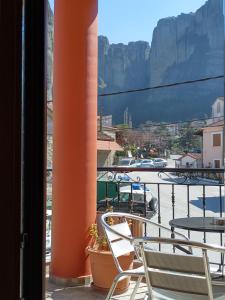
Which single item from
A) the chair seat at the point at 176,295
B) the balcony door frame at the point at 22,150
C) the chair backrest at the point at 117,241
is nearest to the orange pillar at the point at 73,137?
the chair backrest at the point at 117,241

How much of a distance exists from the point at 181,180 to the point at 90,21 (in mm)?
1832

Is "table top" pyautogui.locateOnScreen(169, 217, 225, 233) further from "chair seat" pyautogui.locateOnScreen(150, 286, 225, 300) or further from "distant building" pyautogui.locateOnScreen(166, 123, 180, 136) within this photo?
"distant building" pyautogui.locateOnScreen(166, 123, 180, 136)

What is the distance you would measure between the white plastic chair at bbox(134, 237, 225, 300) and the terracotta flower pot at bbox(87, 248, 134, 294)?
1.36 m

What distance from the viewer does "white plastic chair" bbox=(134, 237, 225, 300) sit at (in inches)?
66.4

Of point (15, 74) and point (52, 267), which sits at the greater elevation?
point (15, 74)

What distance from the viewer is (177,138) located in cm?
732

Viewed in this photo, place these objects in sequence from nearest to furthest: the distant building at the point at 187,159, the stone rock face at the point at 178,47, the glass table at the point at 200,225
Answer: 1. the glass table at the point at 200,225
2. the distant building at the point at 187,159
3. the stone rock face at the point at 178,47

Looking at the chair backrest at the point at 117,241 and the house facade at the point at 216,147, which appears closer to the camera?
the house facade at the point at 216,147

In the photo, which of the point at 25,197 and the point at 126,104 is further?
the point at 126,104

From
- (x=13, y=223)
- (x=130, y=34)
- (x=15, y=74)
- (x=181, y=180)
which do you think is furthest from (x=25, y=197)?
(x=130, y=34)

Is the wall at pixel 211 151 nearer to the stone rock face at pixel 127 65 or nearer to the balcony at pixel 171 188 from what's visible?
the balcony at pixel 171 188

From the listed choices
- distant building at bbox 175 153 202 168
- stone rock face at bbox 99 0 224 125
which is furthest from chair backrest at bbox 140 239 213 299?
stone rock face at bbox 99 0 224 125

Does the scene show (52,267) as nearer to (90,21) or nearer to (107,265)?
(107,265)

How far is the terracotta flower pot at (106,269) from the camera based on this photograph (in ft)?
10.4
